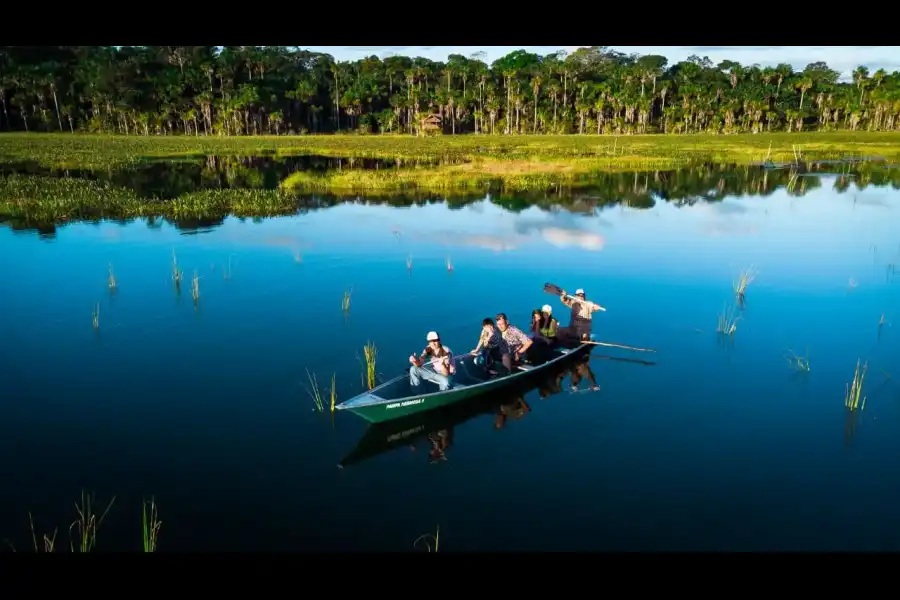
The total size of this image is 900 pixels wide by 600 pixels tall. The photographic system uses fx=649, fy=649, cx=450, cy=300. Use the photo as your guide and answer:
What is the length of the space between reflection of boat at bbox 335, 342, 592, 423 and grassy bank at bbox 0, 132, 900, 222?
2041 cm

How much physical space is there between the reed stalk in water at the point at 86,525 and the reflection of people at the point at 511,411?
21.7 ft

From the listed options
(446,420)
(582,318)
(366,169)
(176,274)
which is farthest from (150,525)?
(366,169)

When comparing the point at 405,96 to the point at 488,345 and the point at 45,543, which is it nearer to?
the point at 488,345

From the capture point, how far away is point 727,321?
17.2m

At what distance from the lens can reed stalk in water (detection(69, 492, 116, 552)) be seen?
8784 mm

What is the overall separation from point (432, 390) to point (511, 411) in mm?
1655

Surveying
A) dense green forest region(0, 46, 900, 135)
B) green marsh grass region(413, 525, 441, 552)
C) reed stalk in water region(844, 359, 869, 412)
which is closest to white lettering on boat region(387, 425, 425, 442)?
green marsh grass region(413, 525, 441, 552)

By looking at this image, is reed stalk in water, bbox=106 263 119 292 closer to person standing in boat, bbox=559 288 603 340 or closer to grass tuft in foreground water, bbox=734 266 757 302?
person standing in boat, bbox=559 288 603 340

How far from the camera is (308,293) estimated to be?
19.9 metres

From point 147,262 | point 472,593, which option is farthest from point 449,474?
point 147,262

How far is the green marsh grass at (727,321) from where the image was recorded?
16.5 meters

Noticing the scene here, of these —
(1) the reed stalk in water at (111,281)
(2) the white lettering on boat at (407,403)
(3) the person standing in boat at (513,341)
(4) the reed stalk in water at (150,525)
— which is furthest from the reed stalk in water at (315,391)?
(1) the reed stalk in water at (111,281)

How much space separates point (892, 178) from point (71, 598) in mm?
49488

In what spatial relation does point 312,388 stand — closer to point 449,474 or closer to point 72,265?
point 449,474
